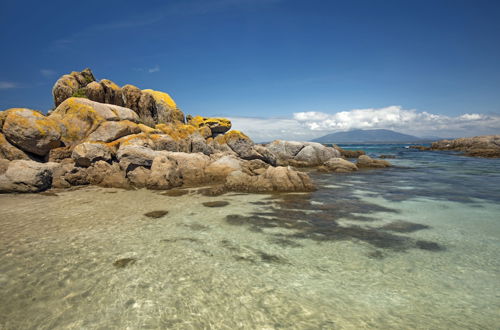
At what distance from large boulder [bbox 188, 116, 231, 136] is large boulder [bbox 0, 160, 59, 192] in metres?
22.9

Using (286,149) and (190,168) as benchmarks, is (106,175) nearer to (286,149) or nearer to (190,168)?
(190,168)

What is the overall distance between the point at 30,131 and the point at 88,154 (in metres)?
4.22

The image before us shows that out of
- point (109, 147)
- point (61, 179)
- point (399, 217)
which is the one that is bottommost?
point (399, 217)

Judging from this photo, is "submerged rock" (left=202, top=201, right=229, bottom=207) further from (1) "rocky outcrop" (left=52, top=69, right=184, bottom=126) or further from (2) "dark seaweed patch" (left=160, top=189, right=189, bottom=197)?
(1) "rocky outcrop" (left=52, top=69, right=184, bottom=126)

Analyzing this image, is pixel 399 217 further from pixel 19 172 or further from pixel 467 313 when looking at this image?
pixel 19 172

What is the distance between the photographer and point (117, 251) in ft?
24.2

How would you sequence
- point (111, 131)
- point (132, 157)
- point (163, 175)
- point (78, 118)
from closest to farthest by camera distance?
point (163, 175) → point (132, 157) → point (78, 118) → point (111, 131)

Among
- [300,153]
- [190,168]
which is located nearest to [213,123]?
[300,153]

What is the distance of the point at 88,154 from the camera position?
58.2ft

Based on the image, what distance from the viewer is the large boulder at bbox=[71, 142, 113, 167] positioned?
17650 mm

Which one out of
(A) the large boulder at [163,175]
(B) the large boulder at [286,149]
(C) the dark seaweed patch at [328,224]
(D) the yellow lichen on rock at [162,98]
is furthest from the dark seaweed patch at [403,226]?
(D) the yellow lichen on rock at [162,98]

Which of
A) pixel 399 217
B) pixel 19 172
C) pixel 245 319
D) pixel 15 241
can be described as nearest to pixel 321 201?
pixel 399 217

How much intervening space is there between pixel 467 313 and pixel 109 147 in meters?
21.8

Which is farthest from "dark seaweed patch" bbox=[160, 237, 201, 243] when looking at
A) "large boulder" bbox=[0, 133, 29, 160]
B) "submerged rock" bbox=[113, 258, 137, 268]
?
"large boulder" bbox=[0, 133, 29, 160]
